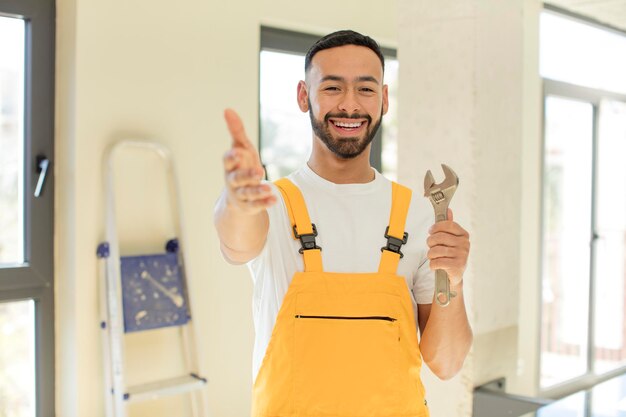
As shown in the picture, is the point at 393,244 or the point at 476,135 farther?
the point at 476,135

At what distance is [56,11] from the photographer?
2973mm

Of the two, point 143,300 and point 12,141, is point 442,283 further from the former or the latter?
point 12,141

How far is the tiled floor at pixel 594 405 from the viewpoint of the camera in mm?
1714

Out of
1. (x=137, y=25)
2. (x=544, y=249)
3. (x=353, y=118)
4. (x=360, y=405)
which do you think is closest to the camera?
(x=360, y=405)

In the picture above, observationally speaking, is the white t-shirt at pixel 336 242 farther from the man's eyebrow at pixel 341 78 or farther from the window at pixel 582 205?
the window at pixel 582 205

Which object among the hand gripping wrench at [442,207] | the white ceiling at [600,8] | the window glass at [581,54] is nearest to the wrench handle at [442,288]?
the hand gripping wrench at [442,207]

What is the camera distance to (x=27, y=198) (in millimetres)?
2904

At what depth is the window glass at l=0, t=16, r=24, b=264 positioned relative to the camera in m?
2.91

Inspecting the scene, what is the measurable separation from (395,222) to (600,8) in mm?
3551

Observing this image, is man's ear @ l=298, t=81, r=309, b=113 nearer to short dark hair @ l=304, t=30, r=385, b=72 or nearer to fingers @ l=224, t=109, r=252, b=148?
short dark hair @ l=304, t=30, r=385, b=72

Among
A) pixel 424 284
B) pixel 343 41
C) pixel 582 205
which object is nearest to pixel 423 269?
pixel 424 284

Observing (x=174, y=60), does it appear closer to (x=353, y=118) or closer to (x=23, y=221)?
(x=23, y=221)

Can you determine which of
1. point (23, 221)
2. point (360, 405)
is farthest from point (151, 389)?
point (360, 405)

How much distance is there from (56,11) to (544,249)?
122 inches
